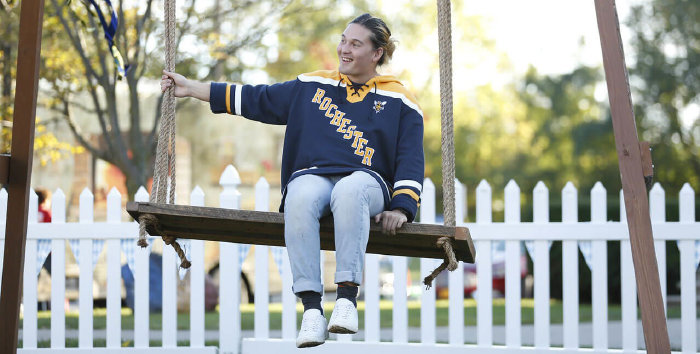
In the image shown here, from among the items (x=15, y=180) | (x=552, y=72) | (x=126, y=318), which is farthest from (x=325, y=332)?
(x=552, y=72)

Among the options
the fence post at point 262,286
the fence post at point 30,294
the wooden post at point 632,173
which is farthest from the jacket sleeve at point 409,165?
the fence post at point 30,294

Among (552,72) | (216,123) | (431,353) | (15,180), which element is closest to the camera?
(15,180)

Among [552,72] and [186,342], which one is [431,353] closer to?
[186,342]

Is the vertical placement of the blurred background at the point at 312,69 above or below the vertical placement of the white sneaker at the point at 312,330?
above

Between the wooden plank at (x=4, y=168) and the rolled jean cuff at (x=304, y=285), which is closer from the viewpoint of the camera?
the rolled jean cuff at (x=304, y=285)

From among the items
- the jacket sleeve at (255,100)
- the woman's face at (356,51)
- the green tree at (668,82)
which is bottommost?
the jacket sleeve at (255,100)

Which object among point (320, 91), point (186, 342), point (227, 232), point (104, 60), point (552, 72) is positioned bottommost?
point (186, 342)

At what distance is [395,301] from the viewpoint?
20.3 feet

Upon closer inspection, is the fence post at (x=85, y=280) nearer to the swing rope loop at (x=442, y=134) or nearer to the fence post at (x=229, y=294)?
the fence post at (x=229, y=294)

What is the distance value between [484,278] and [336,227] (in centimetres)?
282

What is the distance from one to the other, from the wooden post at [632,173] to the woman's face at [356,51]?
105cm

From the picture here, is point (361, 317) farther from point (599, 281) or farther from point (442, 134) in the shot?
point (442, 134)

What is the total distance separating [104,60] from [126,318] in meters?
2.74

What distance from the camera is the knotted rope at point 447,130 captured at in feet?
11.8
